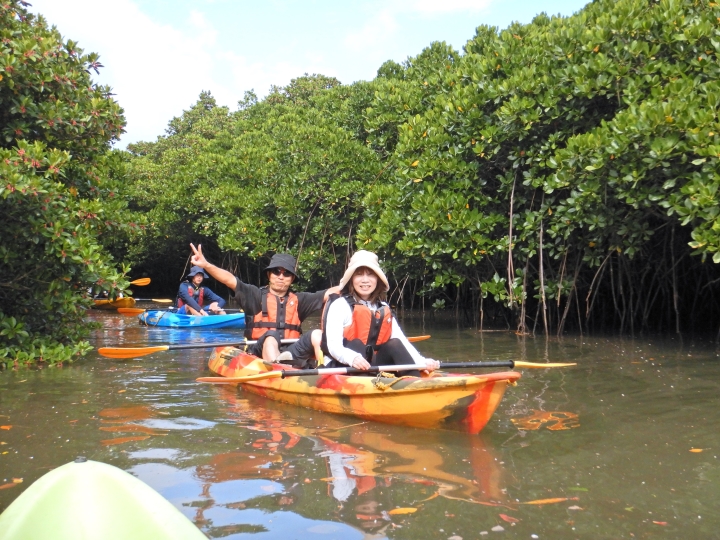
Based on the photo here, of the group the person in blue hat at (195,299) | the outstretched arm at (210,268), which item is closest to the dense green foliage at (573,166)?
the person in blue hat at (195,299)

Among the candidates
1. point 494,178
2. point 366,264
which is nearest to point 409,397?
point 366,264

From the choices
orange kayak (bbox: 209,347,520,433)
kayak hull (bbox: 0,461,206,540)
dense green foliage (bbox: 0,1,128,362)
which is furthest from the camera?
dense green foliage (bbox: 0,1,128,362)

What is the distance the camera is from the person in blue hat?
1265 centimetres

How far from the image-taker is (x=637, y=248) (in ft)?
28.0

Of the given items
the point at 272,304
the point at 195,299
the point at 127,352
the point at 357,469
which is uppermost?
the point at 195,299

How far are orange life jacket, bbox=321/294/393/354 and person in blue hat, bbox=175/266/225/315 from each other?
24.0 feet

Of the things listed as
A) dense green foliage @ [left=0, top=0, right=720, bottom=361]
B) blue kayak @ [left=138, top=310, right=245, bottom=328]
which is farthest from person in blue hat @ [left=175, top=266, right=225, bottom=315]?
dense green foliage @ [left=0, top=0, right=720, bottom=361]

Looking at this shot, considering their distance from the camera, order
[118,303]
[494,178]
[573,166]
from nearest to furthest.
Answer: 1. [573,166]
2. [494,178]
3. [118,303]

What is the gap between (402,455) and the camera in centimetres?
439

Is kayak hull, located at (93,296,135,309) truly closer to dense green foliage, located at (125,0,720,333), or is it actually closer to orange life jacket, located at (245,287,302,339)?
dense green foliage, located at (125,0,720,333)

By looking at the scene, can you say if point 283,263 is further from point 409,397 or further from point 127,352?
point 409,397

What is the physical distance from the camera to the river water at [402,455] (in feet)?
10.9

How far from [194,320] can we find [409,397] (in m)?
7.94

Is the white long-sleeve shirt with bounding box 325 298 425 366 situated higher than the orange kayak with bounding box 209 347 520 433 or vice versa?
the white long-sleeve shirt with bounding box 325 298 425 366
